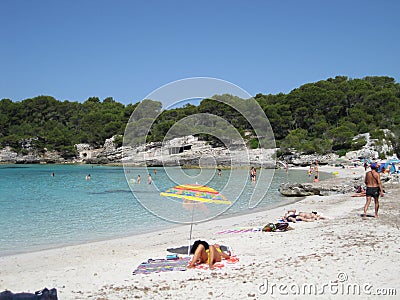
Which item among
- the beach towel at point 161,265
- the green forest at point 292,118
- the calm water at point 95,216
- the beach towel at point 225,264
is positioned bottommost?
the calm water at point 95,216

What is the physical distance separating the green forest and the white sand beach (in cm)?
4282

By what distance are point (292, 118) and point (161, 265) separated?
64140mm

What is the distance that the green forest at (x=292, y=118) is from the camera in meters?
60.2

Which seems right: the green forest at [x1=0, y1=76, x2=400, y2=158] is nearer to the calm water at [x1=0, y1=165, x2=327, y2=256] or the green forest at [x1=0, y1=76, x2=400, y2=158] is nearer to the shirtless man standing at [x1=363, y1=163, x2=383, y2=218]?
the calm water at [x1=0, y1=165, x2=327, y2=256]

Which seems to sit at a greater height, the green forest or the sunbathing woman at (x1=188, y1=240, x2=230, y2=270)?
the green forest

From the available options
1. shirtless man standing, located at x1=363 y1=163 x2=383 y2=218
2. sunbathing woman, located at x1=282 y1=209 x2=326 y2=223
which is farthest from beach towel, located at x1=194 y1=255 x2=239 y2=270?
shirtless man standing, located at x1=363 y1=163 x2=383 y2=218

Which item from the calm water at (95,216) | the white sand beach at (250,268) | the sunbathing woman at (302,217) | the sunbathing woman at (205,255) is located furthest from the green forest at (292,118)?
the sunbathing woman at (205,255)

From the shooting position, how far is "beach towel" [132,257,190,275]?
646 cm

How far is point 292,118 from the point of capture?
68.2 m

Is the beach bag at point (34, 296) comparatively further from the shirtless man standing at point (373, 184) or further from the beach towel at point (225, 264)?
the shirtless man standing at point (373, 184)

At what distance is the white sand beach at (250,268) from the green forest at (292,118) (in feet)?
140

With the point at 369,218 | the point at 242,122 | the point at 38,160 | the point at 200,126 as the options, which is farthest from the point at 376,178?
the point at 38,160

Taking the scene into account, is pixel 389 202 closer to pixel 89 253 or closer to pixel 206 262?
pixel 206 262

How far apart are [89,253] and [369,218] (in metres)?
7.22
